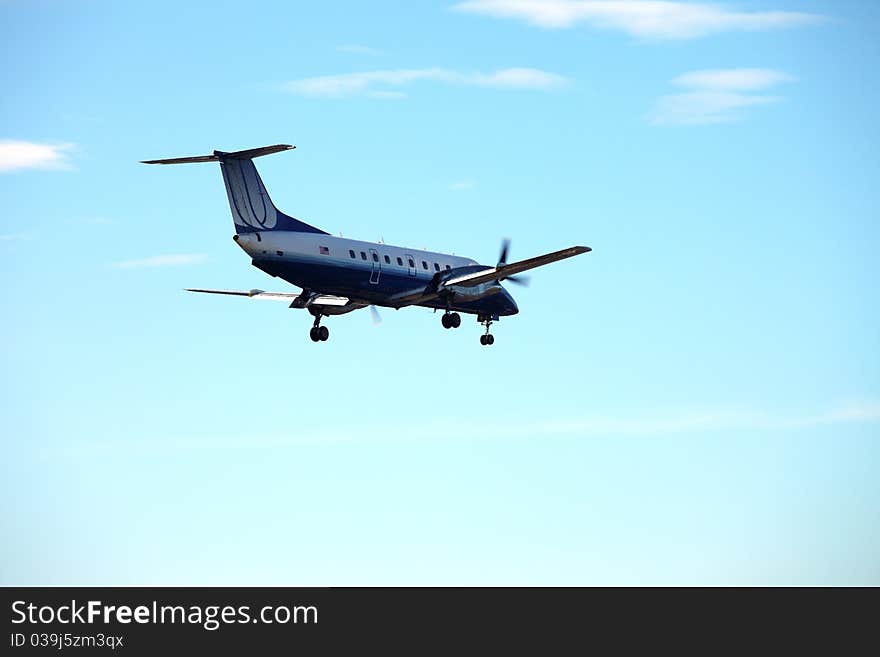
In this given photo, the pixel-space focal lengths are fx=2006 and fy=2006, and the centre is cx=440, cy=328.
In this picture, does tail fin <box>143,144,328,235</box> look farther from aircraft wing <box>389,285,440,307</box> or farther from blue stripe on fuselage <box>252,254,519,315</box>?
aircraft wing <box>389,285,440,307</box>

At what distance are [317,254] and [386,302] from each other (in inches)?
233

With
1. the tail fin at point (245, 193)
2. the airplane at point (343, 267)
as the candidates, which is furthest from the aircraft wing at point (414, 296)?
the tail fin at point (245, 193)

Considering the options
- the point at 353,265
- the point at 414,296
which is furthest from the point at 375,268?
the point at 414,296

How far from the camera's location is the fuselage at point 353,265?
290ft

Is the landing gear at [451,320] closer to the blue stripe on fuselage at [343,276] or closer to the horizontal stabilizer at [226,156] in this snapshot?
the blue stripe on fuselage at [343,276]

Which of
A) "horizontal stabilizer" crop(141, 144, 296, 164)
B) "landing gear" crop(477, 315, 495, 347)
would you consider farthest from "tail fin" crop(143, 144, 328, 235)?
"landing gear" crop(477, 315, 495, 347)

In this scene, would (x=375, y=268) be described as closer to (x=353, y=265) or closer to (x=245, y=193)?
(x=353, y=265)

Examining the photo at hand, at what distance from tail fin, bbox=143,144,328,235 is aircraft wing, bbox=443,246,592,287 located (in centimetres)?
1088

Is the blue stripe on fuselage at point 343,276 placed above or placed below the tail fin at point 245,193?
below

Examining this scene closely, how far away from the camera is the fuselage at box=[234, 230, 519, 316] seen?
88500mm
